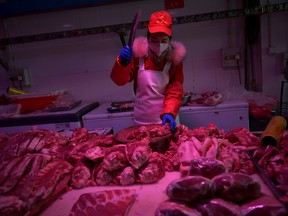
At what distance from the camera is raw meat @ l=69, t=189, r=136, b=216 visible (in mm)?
1313

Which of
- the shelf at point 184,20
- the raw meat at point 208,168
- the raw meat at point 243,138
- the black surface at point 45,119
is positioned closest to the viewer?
the raw meat at point 208,168

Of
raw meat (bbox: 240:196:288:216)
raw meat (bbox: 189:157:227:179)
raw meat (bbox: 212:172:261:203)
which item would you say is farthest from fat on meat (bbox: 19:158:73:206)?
raw meat (bbox: 240:196:288:216)

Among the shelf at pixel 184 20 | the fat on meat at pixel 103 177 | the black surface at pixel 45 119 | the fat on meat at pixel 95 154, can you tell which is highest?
the shelf at pixel 184 20

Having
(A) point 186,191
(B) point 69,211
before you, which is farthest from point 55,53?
(A) point 186,191

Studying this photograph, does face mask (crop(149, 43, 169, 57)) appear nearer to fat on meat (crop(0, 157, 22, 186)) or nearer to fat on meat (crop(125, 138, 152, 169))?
fat on meat (crop(125, 138, 152, 169))

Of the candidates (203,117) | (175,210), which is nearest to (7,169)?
(175,210)

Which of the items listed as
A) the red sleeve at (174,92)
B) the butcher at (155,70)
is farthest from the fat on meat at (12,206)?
the red sleeve at (174,92)

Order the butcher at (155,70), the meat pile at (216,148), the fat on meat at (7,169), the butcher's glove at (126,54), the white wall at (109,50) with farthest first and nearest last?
1. the white wall at (109,50)
2. the butcher at (155,70)
3. the butcher's glove at (126,54)
4. the meat pile at (216,148)
5. the fat on meat at (7,169)

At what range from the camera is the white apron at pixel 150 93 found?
125 inches

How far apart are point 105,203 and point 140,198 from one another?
7.7 inches

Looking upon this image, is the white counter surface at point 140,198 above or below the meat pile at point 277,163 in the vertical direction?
below

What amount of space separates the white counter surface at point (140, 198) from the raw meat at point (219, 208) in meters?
0.28

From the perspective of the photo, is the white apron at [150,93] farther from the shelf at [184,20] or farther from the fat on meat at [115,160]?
the fat on meat at [115,160]

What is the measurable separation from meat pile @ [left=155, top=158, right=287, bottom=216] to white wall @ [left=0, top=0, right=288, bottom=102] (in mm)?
3742
